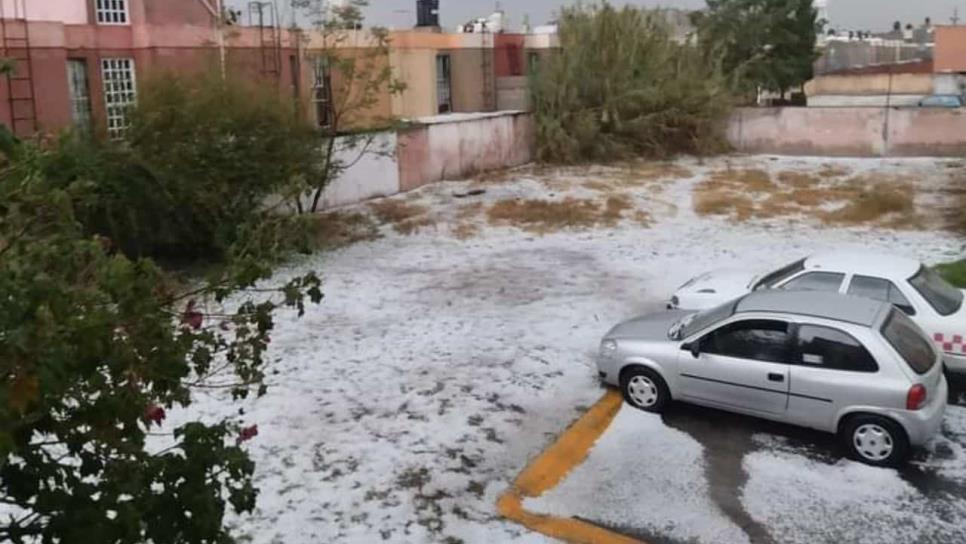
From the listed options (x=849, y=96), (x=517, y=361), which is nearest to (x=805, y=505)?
(x=517, y=361)

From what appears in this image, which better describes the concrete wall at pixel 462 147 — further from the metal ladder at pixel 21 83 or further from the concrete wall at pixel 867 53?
the concrete wall at pixel 867 53

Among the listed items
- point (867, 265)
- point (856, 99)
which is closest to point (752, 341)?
point (867, 265)

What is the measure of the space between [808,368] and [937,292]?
298 cm

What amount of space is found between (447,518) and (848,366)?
3.93 m

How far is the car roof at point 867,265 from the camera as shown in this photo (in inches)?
425

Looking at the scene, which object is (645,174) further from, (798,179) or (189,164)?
(189,164)

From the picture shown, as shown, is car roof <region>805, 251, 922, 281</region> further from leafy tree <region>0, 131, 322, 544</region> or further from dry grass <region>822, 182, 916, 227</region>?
dry grass <region>822, 182, 916, 227</region>

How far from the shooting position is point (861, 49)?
6869 cm

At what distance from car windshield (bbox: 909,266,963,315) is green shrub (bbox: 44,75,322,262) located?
9.73 meters

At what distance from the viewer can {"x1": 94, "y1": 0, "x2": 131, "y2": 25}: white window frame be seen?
874 inches

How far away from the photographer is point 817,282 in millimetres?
11055

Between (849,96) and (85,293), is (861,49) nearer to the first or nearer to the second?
(849,96)

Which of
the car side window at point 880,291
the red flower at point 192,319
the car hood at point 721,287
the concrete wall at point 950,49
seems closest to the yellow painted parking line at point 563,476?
the car hood at point 721,287

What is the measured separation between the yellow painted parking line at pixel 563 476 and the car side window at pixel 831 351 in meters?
2.09
